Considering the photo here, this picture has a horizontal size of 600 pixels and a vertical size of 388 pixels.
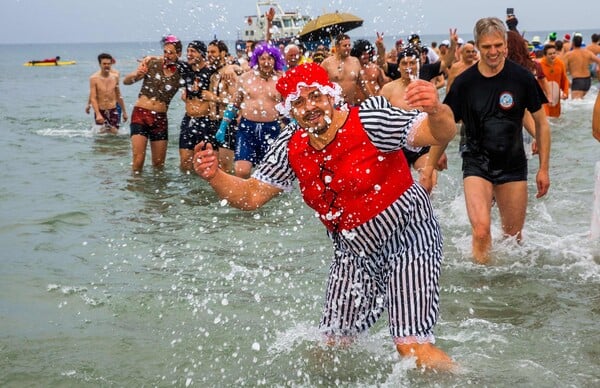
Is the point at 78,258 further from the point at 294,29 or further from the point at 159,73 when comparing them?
the point at 294,29

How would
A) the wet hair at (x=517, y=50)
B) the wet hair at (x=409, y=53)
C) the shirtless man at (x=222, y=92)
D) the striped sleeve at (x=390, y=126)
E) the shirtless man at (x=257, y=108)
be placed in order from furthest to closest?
1. the shirtless man at (x=222, y=92)
2. the shirtless man at (x=257, y=108)
3. the wet hair at (x=409, y=53)
4. the wet hair at (x=517, y=50)
5. the striped sleeve at (x=390, y=126)

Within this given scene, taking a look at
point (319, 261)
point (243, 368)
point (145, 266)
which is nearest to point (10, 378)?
point (243, 368)

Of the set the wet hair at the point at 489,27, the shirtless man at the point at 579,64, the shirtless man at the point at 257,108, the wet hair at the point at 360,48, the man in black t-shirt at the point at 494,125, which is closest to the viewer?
the wet hair at the point at 489,27

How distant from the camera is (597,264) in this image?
6578 millimetres

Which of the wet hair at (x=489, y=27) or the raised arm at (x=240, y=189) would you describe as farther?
the wet hair at (x=489, y=27)

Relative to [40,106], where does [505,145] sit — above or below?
above

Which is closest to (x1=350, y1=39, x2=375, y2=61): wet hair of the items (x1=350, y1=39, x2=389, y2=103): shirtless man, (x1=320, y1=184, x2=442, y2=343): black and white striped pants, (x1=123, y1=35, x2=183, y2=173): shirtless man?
(x1=350, y1=39, x2=389, y2=103): shirtless man

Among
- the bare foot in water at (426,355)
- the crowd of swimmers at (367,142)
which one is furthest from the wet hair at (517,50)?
the bare foot in water at (426,355)

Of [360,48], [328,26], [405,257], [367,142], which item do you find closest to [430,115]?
[367,142]

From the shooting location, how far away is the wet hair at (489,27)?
558cm

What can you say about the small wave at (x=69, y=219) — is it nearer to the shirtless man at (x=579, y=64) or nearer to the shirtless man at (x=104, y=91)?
the shirtless man at (x=104, y=91)

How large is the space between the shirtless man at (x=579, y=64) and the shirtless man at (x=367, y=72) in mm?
9281

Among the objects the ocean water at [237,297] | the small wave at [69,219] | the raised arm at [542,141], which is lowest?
the small wave at [69,219]

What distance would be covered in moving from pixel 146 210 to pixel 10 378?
492 centimetres
